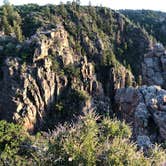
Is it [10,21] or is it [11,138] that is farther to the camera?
[10,21]

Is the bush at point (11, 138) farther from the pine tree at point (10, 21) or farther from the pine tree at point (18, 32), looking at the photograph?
the pine tree at point (10, 21)

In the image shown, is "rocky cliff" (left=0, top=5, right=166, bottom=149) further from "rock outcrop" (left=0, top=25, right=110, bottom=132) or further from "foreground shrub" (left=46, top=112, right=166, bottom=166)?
"foreground shrub" (left=46, top=112, right=166, bottom=166)

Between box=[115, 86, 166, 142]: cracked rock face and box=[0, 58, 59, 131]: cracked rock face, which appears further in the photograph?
box=[0, 58, 59, 131]: cracked rock face

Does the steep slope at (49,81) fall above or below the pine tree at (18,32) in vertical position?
below

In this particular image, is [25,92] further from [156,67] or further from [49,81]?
[156,67]

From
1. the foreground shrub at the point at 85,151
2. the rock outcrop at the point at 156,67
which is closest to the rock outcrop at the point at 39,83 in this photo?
the rock outcrop at the point at 156,67

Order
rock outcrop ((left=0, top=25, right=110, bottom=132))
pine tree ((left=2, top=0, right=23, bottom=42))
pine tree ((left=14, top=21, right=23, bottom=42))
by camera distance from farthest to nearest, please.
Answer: pine tree ((left=2, top=0, right=23, bottom=42))
pine tree ((left=14, top=21, right=23, bottom=42))
rock outcrop ((left=0, top=25, right=110, bottom=132))

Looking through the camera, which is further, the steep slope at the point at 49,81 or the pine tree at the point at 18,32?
the pine tree at the point at 18,32

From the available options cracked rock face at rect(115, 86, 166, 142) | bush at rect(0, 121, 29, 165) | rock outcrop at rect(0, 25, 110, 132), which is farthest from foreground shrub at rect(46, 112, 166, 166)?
rock outcrop at rect(0, 25, 110, 132)

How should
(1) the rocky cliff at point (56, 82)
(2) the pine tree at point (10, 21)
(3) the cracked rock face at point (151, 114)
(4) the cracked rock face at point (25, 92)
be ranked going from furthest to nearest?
(2) the pine tree at point (10, 21)
(1) the rocky cliff at point (56, 82)
(4) the cracked rock face at point (25, 92)
(3) the cracked rock face at point (151, 114)

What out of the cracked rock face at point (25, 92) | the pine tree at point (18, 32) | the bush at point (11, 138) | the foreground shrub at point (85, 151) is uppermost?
the foreground shrub at point (85, 151)

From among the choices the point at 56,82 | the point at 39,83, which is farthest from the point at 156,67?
the point at 39,83

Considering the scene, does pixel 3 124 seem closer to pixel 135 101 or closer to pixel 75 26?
pixel 135 101

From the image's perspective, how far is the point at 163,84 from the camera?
147 metres
